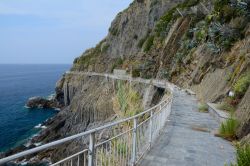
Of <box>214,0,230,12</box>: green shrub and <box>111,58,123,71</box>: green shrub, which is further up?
<box>214,0,230,12</box>: green shrub

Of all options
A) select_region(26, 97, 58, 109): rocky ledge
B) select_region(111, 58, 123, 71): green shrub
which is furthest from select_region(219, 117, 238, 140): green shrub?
select_region(26, 97, 58, 109): rocky ledge

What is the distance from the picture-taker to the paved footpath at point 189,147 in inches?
283

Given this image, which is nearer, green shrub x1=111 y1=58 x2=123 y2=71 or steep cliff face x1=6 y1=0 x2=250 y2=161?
steep cliff face x1=6 y1=0 x2=250 y2=161

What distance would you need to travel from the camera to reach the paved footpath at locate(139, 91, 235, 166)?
718 cm

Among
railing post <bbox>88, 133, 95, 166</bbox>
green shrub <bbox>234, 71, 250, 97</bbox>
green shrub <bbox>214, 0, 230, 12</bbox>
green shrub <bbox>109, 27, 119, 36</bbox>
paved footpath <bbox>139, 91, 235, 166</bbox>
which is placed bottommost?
paved footpath <bbox>139, 91, 235, 166</bbox>

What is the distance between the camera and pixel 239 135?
919 cm

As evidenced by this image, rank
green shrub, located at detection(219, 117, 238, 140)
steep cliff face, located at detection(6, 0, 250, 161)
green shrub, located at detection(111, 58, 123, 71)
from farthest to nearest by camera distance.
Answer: green shrub, located at detection(111, 58, 123, 71)
steep cliff face, located at detection(6, 0, 250, 161)
green shrub, located at detection(219, 117, 238, 140)

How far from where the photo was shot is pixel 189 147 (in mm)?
8516

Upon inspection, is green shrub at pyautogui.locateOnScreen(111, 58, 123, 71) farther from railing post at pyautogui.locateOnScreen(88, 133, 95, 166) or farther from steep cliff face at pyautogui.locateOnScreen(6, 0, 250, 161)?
railing post at pyautogui.locateOnScreen(88, 133, 95, 166)

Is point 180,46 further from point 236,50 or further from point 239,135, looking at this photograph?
point 239,135

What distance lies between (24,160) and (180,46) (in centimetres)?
2312

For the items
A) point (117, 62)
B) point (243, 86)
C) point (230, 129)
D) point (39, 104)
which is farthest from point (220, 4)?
point (39, 104)

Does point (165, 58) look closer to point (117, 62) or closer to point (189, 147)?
point (117, 62)

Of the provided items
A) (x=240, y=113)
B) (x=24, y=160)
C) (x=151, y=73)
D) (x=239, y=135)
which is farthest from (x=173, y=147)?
(x=151, y=73)
